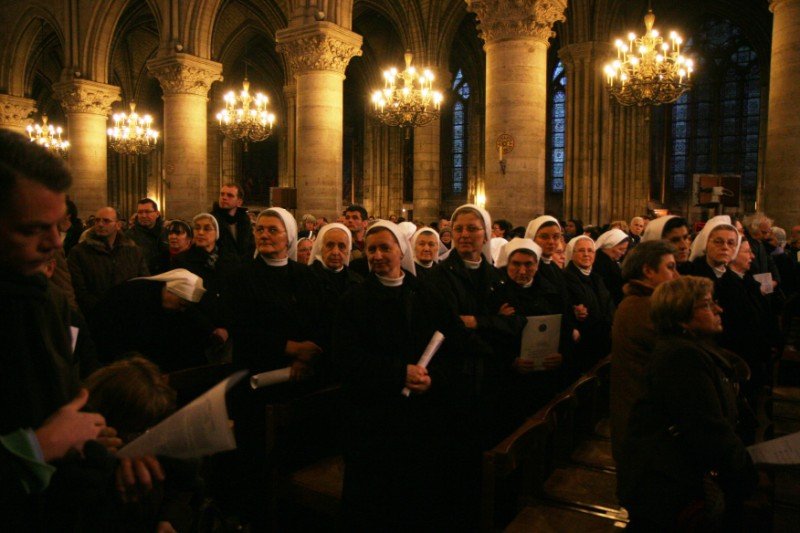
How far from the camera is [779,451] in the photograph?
226 cm

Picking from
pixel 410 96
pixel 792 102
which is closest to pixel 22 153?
pixel 792 102

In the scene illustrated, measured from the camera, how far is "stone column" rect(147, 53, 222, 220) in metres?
16.8

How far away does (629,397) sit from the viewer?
9.68ft

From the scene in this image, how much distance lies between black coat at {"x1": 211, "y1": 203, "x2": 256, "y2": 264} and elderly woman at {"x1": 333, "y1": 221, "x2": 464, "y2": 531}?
361 centimetres

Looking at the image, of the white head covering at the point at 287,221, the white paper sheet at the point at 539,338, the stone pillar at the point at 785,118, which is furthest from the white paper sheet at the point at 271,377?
the stone pillar at the point at 785,118

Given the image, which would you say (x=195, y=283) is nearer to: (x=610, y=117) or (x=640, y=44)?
(x=640, y=44)

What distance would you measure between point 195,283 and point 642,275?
264 cm

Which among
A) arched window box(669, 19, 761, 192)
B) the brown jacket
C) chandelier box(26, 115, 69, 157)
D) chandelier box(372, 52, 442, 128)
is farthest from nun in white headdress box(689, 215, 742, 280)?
chandelier box(26, 115, 69, 157)

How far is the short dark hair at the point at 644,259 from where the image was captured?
3203mm

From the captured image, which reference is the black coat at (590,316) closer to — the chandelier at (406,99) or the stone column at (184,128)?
the chandelier at (406,99)

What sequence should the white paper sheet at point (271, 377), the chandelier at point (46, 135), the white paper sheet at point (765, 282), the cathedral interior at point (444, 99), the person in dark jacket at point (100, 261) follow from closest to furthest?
the white paper sheet at point (271, 377) → the person in dark jacket at point (100, 261) → the white paper sheet at point (765, 282) → the cathedral interior at point (444, 99) → the chandelier at point (46, 135)

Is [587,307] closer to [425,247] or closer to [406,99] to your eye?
[425,247]

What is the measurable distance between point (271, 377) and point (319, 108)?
35.5 ft

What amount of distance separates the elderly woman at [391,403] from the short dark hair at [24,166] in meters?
1.86
